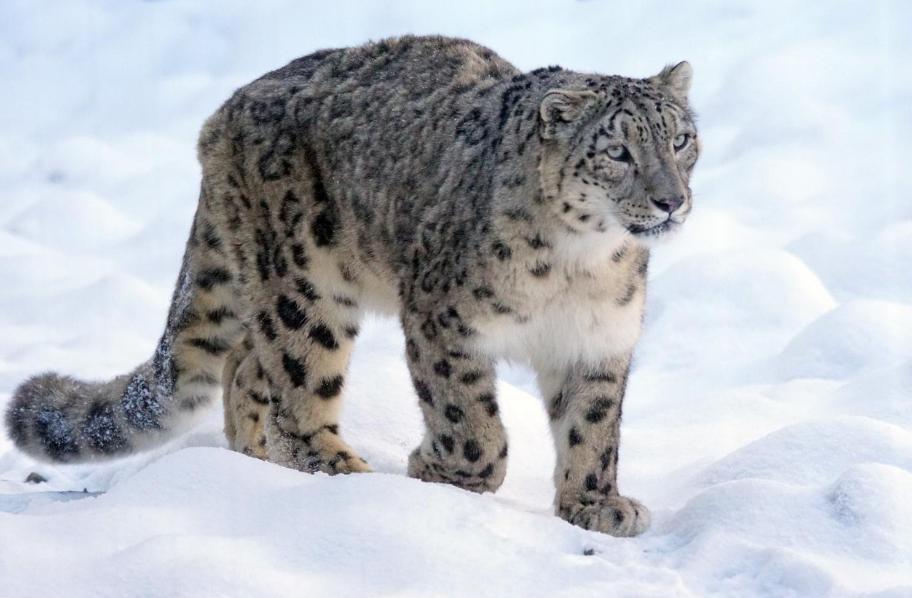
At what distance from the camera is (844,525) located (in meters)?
5.05

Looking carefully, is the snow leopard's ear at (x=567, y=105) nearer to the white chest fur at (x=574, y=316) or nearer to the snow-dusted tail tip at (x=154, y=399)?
the white chest fur at (x=574, y=316)

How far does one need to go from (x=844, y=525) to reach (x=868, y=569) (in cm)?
27

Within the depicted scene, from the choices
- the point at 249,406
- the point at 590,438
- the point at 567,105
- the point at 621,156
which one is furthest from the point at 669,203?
the point at 249,406

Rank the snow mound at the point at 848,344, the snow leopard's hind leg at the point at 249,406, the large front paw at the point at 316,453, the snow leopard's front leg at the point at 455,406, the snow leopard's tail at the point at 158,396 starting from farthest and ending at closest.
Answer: the snow mound at the point at 848,344
the snow leopard's tail at the point at 158,396
the snow leopard's hind leg at the point at 249,406
the large front paw at the point at 316,453
the snow leopard's front leg at the point at 455,406

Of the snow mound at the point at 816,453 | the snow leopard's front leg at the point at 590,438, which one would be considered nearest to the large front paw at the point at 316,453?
the snow leopard's front leg at the point at 590,438

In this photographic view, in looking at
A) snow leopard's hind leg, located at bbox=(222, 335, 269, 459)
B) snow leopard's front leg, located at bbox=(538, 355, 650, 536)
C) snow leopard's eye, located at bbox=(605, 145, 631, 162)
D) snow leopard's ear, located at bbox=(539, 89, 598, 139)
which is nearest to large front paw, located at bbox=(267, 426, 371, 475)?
snow leopard's hind leg, located at bbox=(222, 335, 269, 459)

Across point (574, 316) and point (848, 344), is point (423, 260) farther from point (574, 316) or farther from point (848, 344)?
point (848, 344)

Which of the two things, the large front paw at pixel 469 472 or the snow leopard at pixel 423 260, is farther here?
the large front paw at pixel 469 472

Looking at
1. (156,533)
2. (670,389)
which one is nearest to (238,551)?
(156,533)

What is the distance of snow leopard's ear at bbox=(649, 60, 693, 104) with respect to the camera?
5.88 metres

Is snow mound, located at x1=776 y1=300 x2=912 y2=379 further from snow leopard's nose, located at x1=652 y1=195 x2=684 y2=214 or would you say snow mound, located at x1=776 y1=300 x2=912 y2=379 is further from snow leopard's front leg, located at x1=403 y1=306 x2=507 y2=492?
snow leopard's nose, located at x1=652 y1=195 x2=684 y2=214

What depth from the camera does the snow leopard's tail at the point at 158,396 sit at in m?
7.23

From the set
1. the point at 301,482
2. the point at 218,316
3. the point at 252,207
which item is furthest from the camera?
the point at 218,316

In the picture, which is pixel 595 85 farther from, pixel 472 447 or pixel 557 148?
pixel 472 447
